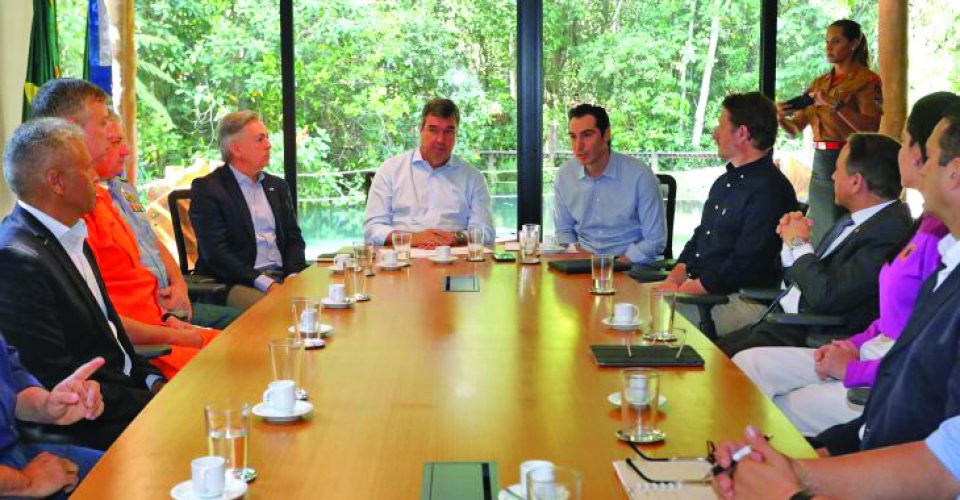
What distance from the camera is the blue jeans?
237cm

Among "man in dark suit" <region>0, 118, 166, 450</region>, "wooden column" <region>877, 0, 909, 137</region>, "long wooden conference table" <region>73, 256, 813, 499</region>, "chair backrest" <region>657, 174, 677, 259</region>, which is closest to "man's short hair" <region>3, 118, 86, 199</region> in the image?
"man in dark suit" <region>0, 118, 166, 450</region>

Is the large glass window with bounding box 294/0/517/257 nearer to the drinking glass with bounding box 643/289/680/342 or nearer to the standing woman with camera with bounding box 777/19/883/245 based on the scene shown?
the standing woman with camera with bounding box 777/19/883/245

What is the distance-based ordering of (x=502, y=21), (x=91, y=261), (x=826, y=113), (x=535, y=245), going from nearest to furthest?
1. (x=91, y=261)
2. (x=535, y=245)
3. (x=826, y=113)
4. (x=502, y=21)

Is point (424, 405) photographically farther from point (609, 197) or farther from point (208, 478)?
point (609, 197)

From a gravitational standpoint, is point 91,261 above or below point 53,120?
below

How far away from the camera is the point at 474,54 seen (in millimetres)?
7094

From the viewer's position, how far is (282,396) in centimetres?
200

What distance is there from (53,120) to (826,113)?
4932 millimetres

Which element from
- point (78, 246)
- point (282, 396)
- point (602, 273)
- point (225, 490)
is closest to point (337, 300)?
point (78, 246)

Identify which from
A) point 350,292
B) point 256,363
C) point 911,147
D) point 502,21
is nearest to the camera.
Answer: point 256,363

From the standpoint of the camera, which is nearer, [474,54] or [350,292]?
[350,292]

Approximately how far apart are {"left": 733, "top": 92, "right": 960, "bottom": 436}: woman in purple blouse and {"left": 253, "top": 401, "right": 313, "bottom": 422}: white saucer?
154cm

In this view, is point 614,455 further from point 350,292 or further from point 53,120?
point 53,120

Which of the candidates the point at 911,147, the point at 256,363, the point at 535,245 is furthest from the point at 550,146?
the point at 256,363
